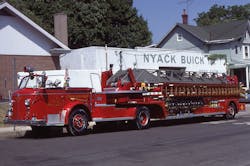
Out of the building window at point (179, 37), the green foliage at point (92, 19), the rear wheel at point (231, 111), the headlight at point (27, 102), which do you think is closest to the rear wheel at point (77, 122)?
the headlight at point (27, 102)

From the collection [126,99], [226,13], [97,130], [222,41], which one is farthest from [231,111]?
A: [226,13]

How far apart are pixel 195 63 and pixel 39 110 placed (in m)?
27.5

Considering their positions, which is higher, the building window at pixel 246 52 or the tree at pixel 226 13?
the tree at pixel 226 13

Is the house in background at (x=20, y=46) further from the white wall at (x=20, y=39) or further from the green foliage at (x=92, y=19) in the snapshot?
the green foliage at (x=92, y=19)

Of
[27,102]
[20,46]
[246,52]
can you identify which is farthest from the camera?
[246,52]

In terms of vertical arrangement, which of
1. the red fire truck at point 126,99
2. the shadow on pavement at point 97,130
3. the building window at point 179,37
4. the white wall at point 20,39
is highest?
the building window at point 179,37

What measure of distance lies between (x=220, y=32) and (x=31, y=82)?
136 ft

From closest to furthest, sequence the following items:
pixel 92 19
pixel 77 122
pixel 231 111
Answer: pixel 77 122
pixel 231 111
pixel 92 19

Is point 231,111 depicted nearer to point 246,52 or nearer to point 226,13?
point 246,52

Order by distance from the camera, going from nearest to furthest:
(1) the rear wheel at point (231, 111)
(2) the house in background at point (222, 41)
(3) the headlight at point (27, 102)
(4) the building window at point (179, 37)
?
(3) the headlight at point (27, 102) < (1) the rear wheel at point (231, 111) < (2) the house in background at point (222, 41) < (4) the building window at point (179, 37)

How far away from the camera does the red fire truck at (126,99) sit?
1684 cm

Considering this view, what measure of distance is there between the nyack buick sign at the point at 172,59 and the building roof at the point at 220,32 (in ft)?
37.6

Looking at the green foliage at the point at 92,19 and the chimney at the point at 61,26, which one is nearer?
the chimney at the point at 61,26

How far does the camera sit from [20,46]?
3155cm
